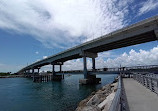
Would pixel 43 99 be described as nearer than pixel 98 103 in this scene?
No

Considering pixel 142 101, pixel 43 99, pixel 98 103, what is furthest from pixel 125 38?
pixel 142 101

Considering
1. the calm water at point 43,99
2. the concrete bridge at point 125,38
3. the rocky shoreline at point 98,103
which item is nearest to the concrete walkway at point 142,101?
the rocky shoreline at point 98,103

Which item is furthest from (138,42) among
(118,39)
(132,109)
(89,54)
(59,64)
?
(59,64)

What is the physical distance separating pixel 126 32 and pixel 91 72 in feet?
66.8

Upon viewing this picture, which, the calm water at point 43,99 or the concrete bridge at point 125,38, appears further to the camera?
the concrete bridge at point 125,38

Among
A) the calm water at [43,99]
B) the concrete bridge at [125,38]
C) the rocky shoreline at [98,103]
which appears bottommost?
the calm water at [43,99]

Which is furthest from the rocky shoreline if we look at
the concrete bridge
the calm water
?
the concrete bridge

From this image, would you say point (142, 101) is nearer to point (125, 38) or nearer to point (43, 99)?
point (43, 99)

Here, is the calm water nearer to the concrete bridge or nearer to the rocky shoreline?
the rocky shoreline

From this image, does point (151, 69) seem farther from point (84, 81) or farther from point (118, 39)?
point (84, 81)

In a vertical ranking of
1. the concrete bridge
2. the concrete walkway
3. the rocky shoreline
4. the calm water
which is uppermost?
the concrete bridge

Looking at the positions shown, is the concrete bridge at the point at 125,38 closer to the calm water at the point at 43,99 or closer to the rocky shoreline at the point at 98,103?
the calm water at the point at 43,99

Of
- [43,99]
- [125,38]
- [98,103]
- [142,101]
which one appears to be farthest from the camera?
[125,38]

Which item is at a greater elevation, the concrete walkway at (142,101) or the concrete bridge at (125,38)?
the concrete bridge at (125,38)
